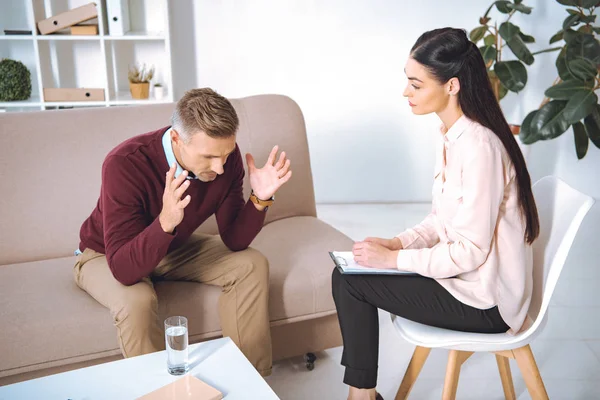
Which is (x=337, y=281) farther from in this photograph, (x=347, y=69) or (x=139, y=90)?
(x=347, y=69)

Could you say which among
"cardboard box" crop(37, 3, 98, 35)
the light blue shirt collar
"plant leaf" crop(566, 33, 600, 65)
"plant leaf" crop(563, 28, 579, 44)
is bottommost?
the light blue shirt collar

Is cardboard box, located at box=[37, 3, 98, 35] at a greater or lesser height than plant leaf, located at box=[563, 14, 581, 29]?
greater

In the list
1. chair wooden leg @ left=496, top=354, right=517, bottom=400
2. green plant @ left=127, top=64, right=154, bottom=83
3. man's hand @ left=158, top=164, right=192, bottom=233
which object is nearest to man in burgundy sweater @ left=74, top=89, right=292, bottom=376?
man's hand @ left=158, top=164, right=192, bottom=233

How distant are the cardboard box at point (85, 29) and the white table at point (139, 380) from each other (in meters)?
2.54

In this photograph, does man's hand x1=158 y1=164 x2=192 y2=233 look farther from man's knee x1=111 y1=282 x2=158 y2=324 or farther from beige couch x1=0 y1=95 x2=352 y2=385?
beige couch x1=0 y1=95 x2=352 y2=385

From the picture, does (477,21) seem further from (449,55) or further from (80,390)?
(80,390)

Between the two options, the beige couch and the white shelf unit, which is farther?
the white shelf unit

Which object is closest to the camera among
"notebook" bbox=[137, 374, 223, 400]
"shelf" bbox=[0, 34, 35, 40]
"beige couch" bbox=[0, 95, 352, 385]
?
"notebook" bbox=[137, 374, 223, 400]

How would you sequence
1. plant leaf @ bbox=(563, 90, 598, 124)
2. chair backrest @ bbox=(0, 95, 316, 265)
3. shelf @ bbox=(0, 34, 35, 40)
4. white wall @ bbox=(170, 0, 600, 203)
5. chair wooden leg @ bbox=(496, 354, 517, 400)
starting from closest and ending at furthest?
chair wooden leg @ bbox=(496, 354, 517, 400), chair backrest @ bbox=(0, 95, 316, 265), plant leaf @ bbox=(563, 90, 598, 124), shelf @ bbox=(0, 34, 35, 40), white wall @ bbox=(170, 0, 600, 203)

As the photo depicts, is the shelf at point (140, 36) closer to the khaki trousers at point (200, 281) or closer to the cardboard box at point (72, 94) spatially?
the cardboard box at point (72, 94)

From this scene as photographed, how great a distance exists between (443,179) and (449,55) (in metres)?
0.33

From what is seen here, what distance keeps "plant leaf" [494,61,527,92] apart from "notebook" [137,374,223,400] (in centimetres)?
A: 257

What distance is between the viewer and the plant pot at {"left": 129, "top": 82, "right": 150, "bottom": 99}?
361cm

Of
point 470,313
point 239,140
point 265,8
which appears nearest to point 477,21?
point 265,8
